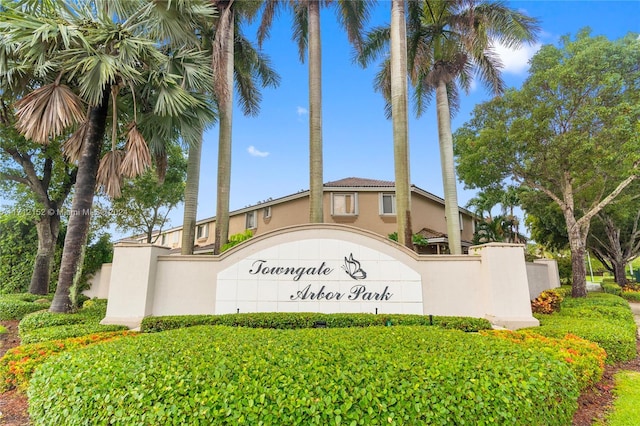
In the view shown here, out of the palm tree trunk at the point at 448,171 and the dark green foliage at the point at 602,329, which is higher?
the palm tree trunk at the point at 448,171

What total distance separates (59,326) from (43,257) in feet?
31.4

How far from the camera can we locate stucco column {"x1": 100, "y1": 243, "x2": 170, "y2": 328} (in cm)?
848

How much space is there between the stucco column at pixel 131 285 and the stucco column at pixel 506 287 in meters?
9.54

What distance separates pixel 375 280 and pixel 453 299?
2.37 metres

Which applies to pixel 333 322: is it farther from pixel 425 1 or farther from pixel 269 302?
pixel 425 1

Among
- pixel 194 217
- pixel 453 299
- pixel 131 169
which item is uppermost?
pixel 131 169

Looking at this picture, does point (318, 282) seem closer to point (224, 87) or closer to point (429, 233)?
point (224, 87)

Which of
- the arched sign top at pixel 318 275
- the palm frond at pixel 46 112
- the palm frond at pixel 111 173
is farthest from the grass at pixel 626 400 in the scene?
the palm frond at pixel 46 112

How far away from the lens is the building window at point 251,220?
22172 millimetres

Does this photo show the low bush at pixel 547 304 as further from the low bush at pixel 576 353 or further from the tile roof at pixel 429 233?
the tile roof at pixel 429 233

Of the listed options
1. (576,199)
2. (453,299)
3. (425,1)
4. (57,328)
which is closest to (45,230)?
(57,328)

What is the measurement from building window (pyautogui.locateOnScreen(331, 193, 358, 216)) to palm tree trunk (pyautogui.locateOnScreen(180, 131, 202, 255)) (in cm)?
889

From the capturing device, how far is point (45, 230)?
1486 centimetres

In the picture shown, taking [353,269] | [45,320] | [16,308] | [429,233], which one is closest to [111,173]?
[45,320]
